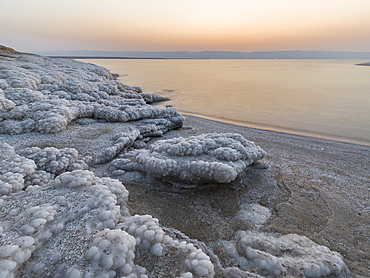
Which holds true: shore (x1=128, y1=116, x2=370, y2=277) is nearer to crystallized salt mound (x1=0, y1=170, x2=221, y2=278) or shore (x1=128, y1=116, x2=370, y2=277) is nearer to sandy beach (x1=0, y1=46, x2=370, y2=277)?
sandy beach (x1=0, y1=46, x2=370, y2=277)

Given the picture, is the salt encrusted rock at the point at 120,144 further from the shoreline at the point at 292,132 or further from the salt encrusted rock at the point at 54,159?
the shoreline at the point at 292,132

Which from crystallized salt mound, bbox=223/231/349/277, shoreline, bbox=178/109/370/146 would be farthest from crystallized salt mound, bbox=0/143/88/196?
shoreline, bbox=178/109/370/146

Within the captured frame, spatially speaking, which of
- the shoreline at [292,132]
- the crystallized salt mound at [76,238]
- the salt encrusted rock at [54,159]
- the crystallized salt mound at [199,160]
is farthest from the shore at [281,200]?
the shoreline at [292,132]

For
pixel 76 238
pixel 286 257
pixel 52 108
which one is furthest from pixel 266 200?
pixel 52 108

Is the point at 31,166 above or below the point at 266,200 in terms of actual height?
above

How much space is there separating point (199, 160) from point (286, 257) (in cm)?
156

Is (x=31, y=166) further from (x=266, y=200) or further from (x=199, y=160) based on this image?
(x=266, y=200)

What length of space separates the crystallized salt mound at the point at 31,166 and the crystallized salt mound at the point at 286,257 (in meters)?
2.49

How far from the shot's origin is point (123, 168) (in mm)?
3508

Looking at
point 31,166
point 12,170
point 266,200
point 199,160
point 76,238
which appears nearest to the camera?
point 76,238

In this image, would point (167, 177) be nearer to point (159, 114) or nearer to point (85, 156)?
point (85, 156)

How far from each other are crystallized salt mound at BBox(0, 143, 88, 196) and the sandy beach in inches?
Answer: 12.8

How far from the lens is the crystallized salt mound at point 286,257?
1735mm

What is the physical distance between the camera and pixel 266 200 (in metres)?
2.93
